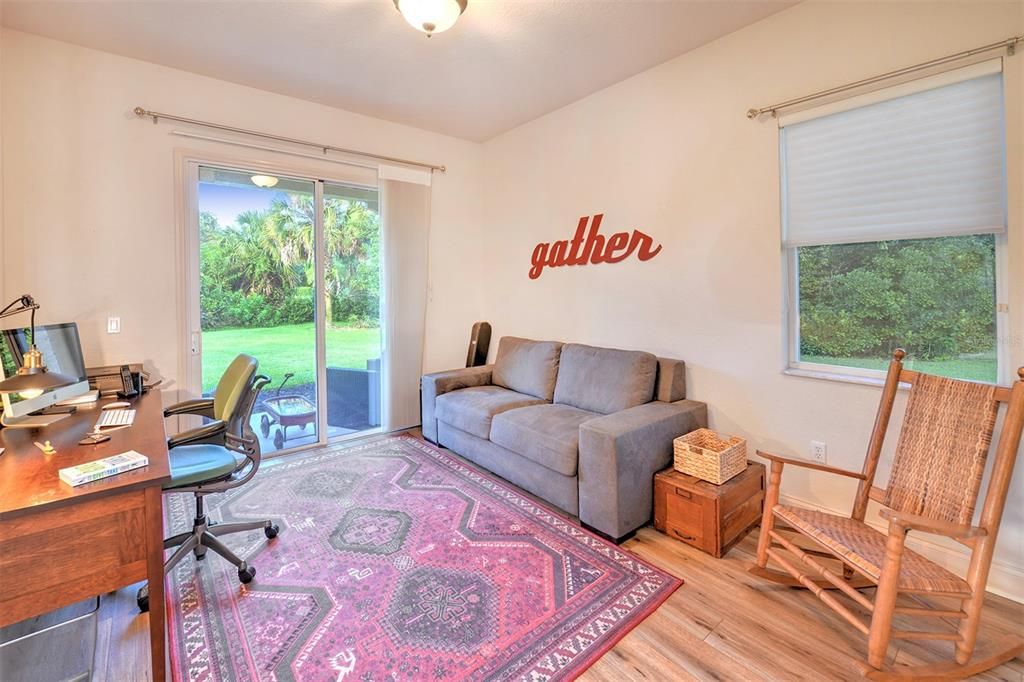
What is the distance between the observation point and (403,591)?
2.02m

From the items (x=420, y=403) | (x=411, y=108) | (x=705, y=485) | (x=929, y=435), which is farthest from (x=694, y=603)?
(x=411, y=108)

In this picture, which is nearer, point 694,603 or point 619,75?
point 694,603

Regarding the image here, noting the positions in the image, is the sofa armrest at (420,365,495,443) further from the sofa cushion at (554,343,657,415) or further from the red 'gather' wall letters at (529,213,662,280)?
the red 'gather' wall letters at (529,213,662,280)

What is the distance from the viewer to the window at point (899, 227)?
2021 millimetres

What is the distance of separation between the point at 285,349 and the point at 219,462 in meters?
1.74

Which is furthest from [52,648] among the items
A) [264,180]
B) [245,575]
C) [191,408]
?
[264,180]

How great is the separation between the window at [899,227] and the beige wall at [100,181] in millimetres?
3749

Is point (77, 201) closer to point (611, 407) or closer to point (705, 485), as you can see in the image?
point (611, 407)

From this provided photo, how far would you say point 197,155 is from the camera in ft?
10.6

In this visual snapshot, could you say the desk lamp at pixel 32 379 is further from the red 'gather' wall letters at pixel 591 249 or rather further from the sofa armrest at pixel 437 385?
the red 'gather' wall letters at pixel 591 249

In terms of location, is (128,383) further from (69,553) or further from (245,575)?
(69,553)

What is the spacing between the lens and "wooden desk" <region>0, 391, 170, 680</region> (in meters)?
1.21

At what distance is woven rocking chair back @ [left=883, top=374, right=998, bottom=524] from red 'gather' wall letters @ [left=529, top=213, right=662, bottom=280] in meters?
1.75

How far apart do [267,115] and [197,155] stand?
2.04 ft
